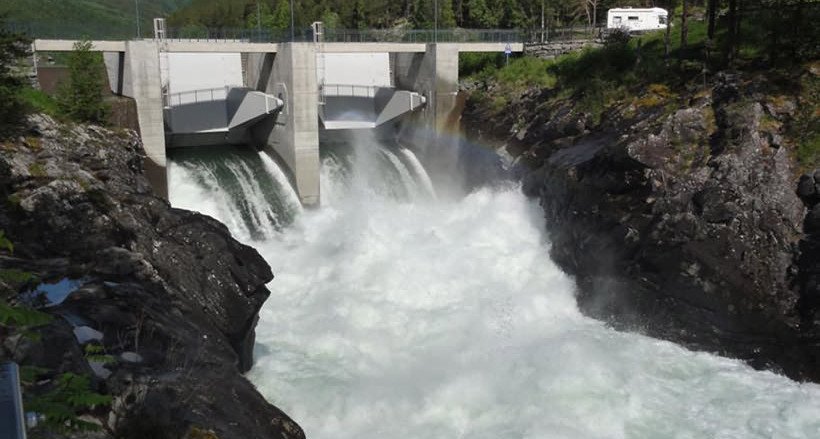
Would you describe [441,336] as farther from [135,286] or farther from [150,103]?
[150,103]

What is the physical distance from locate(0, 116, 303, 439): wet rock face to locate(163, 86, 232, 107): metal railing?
8.68 metres

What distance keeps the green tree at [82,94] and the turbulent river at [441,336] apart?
12.4 feet

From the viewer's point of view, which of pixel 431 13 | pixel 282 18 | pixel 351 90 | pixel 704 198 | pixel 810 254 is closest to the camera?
pixel 810 254

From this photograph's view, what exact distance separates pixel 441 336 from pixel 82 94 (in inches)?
541

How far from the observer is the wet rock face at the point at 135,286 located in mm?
8281

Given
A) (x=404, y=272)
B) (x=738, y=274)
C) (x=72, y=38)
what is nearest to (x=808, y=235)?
(x=738, y=274)

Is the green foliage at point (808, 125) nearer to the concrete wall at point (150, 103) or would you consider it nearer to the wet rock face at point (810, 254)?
the wet rock face at point (810, 254)

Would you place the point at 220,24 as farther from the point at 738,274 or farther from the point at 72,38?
the point at 738,274

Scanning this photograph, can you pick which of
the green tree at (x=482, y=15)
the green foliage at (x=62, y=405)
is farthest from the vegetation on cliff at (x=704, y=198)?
the green tree at (x=482, y=15)

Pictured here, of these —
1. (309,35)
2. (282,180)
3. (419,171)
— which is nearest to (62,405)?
(282,180)

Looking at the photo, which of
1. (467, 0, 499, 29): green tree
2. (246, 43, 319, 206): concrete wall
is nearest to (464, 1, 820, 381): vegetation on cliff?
(246, 43, 319, 206): concrete wall

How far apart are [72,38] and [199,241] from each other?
14.4 metres

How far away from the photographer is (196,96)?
97.2ft

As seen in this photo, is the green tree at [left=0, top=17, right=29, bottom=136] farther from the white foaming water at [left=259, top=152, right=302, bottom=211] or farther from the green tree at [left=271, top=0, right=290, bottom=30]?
the green tree at [left=271, top=0, right=290, bottom=30]
